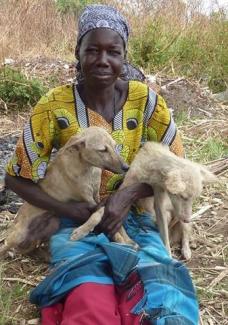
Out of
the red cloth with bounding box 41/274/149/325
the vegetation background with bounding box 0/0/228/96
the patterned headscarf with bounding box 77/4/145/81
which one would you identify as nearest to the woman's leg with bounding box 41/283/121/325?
the red cloth with bounding box 41/274/149/325

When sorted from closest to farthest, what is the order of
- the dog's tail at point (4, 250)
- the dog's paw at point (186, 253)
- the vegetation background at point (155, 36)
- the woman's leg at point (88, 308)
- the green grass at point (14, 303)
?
the woman's leg at point (88, 308), the green grass at point (14, 303), the dog's tail at point (4, 250), the dog's paw at point (186, 253), the vegetation background at point (155, 36)

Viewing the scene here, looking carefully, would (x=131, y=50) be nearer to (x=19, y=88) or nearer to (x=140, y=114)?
(x=19, y=88)

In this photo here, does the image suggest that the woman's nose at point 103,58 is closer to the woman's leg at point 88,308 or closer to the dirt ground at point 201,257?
the woman's leg at point 88,308

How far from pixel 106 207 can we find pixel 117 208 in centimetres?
6

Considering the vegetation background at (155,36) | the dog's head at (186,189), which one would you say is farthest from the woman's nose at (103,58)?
the vegetation background at (155,36)

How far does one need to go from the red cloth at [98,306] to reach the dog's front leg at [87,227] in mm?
401

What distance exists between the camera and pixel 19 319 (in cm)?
307

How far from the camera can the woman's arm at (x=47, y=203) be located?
3365 mm

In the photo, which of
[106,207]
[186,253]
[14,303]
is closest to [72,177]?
[106,207]

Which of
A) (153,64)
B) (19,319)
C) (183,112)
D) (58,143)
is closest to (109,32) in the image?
(58,143)

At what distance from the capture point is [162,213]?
11.3ft

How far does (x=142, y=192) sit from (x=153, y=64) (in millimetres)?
5091

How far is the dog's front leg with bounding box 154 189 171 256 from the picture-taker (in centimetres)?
346

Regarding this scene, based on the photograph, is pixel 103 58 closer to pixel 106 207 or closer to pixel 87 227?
pixel 106 207
